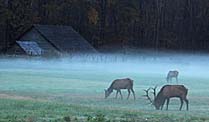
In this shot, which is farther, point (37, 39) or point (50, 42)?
point (37, 39)

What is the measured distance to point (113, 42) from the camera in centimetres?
9012

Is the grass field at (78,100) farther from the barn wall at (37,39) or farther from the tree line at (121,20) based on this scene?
the tree line at (121,20)

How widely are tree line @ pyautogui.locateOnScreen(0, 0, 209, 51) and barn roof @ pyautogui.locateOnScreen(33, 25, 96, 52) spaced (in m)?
4.94

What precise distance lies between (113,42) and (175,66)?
19.7 meters

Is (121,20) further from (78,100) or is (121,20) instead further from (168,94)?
(168,94)

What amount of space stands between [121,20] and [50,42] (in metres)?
17.7

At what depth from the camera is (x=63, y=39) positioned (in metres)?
80.0

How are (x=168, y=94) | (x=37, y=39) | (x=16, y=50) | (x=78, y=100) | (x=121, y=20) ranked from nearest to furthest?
(x=168, y=94) → (x=78, y=100) → (x=16, y=50) → (x=37, y=39) → (x=121, y=20)

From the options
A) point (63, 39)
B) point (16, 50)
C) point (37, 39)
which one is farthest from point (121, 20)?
point (16, 50)

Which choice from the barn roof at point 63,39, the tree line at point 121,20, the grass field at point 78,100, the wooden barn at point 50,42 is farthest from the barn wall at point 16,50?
the grass field at point 78,100

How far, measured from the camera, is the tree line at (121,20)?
84.7 meters

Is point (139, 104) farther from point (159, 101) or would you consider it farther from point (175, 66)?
point (175, 66)

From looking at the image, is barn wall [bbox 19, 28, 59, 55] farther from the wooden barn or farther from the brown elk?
the brown elk

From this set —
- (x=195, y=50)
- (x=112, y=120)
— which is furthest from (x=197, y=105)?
(x=195, y=50)
